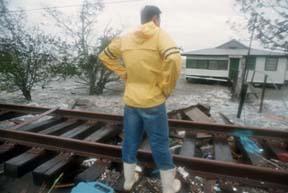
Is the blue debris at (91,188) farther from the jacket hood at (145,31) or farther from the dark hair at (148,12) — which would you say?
the dark hair at (148,12)

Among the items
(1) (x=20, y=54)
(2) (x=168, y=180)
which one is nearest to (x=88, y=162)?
(2) (x=168, y=180)

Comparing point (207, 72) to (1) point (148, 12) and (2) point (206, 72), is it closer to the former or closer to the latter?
(2) point (206, 72)

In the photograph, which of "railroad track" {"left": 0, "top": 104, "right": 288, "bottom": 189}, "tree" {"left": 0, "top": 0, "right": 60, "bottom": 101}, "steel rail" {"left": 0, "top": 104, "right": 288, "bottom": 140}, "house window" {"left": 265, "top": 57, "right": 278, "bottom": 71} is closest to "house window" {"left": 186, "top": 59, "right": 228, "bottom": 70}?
"house window" {"left": 265, "top": 57, "right": 278, "bottom": 71}

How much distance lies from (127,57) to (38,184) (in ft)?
6.88

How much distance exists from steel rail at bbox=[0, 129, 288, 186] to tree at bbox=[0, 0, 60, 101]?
695cm

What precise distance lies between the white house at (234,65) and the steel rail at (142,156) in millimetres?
21571

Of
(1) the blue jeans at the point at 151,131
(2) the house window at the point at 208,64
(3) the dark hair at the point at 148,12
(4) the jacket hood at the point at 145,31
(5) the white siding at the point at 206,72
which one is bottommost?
(5) the white siding at the point at 206,72

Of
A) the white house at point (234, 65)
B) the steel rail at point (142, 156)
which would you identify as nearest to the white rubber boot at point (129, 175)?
the steel rail at point (142, 156)

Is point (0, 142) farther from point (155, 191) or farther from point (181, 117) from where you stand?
point (181, 117)

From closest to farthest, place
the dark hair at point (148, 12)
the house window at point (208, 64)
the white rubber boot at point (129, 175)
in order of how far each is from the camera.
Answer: the dark hair at point (148, 12), the white rubber boot at point (129, 175), the house window at point (208, 64)

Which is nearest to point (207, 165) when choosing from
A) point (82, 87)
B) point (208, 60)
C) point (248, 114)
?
point (248, 114)

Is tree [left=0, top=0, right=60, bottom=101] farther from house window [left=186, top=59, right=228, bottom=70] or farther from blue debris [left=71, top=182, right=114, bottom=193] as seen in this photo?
house window [left=186, top=59, right=228, bottom=70]

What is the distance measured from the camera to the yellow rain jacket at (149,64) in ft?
8.14

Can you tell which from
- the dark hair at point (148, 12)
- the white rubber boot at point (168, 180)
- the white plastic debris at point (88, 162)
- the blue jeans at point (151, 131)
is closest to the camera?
the dark hair at point (148, 12)
